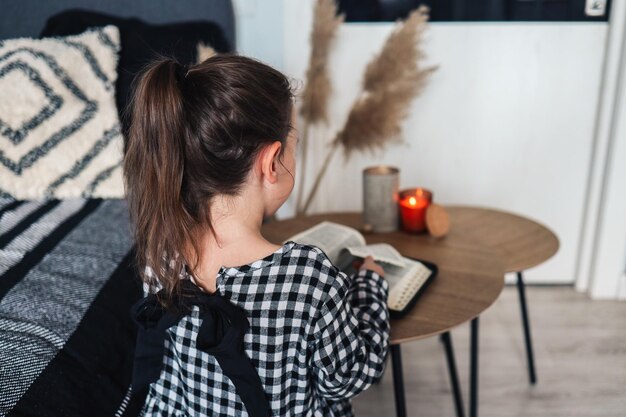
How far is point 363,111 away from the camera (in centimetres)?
186

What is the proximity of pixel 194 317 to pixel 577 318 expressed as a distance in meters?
1.59

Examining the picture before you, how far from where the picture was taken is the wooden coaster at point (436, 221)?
1.36 meters

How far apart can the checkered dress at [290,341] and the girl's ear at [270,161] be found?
0.11m

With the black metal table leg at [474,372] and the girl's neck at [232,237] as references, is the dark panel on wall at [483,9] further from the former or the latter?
the girl's neck at [232,237]

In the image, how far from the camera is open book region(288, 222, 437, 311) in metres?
1.08

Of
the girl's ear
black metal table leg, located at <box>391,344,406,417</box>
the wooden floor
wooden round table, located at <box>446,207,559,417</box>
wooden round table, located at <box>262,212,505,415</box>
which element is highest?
the girl's ear

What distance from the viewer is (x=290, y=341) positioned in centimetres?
83

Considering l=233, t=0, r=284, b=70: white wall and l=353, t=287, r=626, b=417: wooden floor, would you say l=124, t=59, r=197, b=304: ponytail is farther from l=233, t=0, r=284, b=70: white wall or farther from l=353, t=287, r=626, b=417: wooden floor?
l=233, t=0, r=284, b=70: white wall

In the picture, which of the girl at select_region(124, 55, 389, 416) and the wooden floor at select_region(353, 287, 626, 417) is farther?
the wooden floor at select_region(353, 287, 626, 417)

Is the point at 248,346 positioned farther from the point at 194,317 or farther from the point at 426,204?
the point at 426,204

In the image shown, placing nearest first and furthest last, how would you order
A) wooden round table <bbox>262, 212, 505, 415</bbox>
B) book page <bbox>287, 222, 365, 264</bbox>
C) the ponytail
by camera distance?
the ponytail → wooden round table <bbox>262, 212, 505, 415</bbox> → book page <bbox>287, 222, 365, 264</bbox>

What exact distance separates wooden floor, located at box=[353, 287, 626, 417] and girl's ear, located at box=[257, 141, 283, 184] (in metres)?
0.95

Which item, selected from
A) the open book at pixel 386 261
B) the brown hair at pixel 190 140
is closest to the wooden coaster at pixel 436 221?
the open book at pixel 386 261

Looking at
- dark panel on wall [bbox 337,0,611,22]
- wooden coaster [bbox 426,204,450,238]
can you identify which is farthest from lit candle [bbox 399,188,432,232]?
dark panel on wall [bbox 337,0,611,22]
